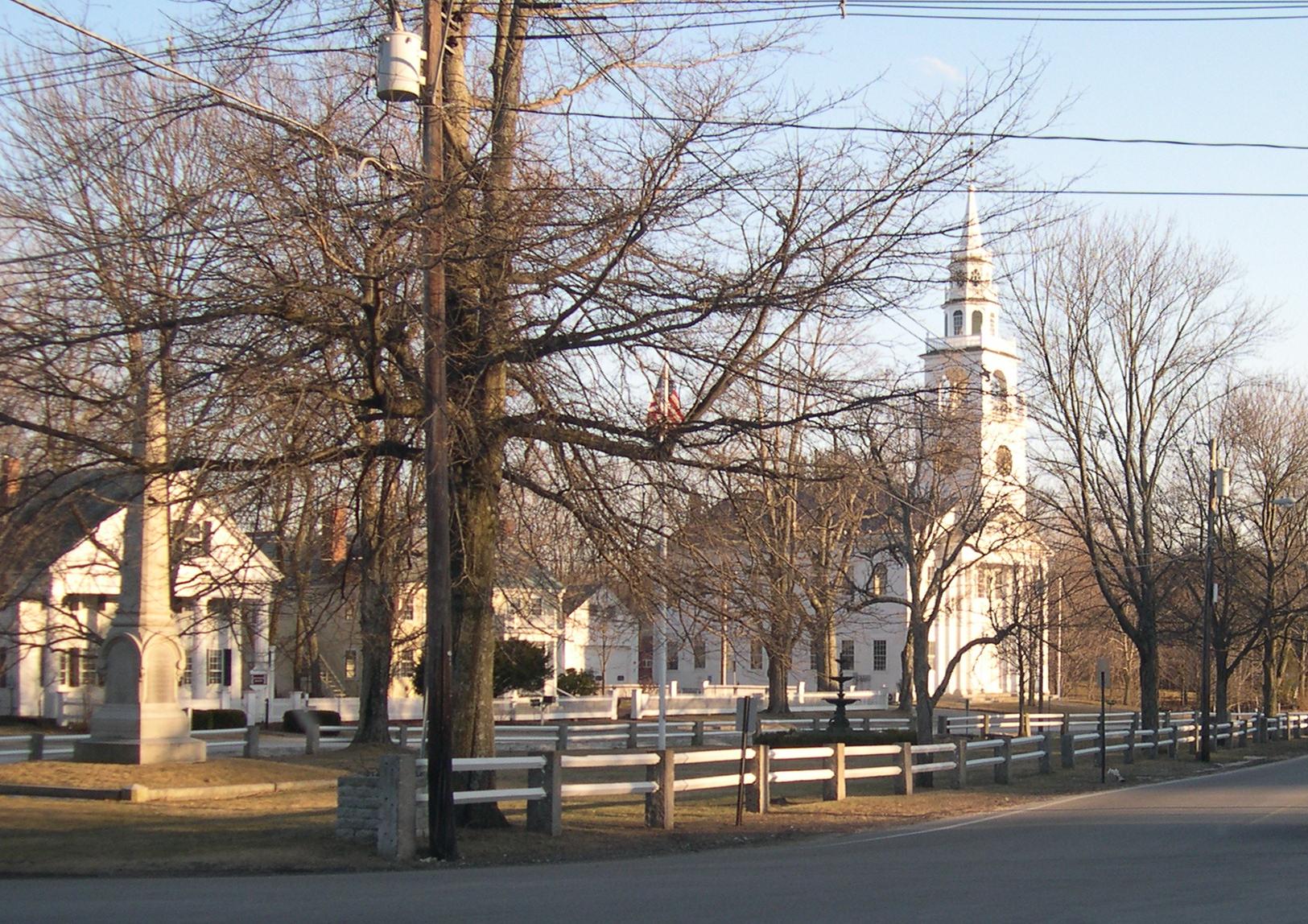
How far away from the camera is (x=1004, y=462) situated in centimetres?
3838

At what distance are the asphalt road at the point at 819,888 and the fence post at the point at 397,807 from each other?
2.12 feet

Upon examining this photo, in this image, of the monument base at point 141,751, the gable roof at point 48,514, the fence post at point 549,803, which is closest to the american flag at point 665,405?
the fence post at point 549,803

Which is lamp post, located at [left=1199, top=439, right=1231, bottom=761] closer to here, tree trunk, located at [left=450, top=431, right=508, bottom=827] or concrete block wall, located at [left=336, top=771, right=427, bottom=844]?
tree trunk, located at [left=450, top=431, right=508, bottom=827]

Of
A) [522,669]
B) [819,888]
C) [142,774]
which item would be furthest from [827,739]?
[819,888]

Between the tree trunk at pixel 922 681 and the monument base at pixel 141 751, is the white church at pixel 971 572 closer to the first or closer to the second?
the tree trunk at pixel 922 681

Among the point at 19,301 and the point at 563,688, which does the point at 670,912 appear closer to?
the point at 19,301

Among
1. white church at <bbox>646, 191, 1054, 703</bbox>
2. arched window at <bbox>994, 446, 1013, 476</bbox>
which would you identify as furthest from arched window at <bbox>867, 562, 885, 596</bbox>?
arched window at <bbox>994, 446, 1013, 476</bbox>

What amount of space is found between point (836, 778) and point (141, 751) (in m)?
10.8

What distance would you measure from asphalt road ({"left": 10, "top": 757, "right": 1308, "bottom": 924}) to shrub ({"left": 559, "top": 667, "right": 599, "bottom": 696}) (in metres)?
39.9

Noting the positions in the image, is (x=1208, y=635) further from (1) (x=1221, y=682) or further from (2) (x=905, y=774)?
(2) (x=905, y=774)

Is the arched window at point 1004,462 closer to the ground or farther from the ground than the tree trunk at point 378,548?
farther from the ground

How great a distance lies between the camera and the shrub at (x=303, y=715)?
39584 mm

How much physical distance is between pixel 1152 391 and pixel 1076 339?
9.32ft

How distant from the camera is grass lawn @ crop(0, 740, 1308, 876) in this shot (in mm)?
13750
